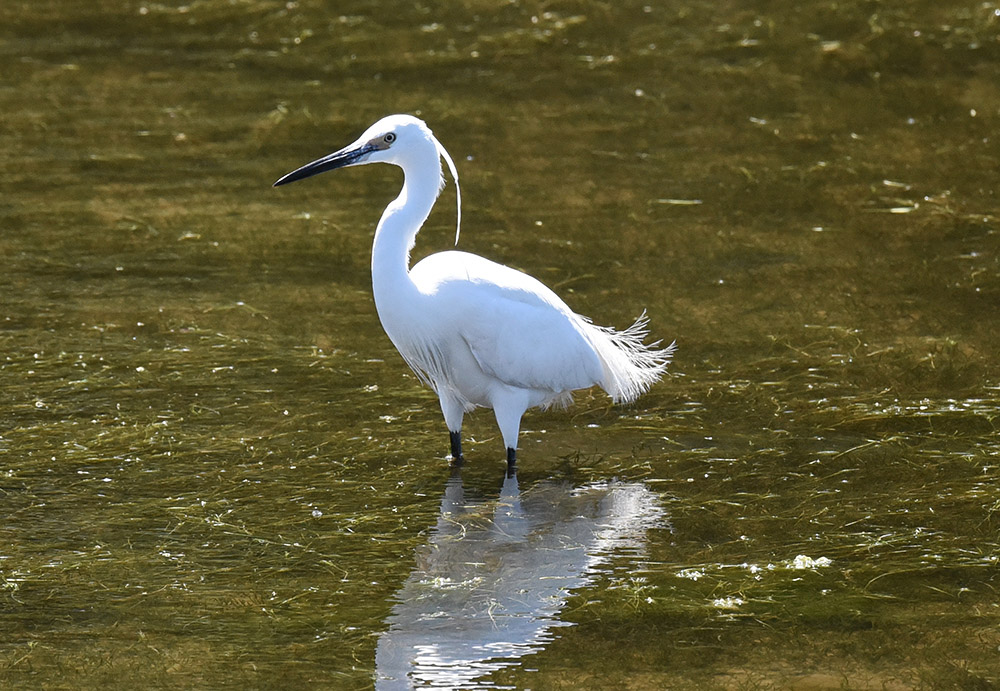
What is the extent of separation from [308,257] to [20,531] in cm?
297

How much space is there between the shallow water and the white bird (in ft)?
1.02

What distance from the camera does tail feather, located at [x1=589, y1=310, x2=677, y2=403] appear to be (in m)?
5.53

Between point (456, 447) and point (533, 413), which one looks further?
point (533, 413)

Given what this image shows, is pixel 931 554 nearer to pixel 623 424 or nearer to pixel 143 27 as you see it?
pixel 623 424

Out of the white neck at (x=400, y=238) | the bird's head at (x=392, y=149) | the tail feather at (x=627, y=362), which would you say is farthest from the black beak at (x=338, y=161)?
the tail feather at (x=627, y=362)

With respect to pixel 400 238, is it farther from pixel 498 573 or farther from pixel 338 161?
pixel 498 573

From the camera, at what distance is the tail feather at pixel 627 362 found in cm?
553

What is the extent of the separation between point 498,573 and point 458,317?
1100 mm

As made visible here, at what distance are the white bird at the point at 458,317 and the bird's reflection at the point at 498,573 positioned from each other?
325 mm

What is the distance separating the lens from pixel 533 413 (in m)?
5.91

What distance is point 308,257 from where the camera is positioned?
734 cm

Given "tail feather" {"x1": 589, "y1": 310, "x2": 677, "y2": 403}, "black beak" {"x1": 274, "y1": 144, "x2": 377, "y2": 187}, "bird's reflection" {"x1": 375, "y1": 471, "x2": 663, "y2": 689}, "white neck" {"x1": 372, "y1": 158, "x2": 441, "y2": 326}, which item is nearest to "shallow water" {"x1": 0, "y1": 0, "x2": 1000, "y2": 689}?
"bird's reflection" {"x1": 375, "y1": 471, "x2": 663, "y2": 689}

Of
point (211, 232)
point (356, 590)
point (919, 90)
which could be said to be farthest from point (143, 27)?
point (356, 590)

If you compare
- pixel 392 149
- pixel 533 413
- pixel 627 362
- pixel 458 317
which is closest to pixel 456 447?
pixel 458 317
